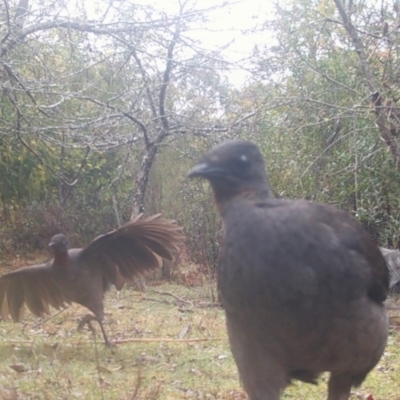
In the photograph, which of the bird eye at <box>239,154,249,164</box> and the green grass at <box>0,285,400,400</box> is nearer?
the bird eye at <box>239,154,249,164</box>

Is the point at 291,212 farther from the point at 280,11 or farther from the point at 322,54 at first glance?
the point at 322,54

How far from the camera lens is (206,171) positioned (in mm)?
2799

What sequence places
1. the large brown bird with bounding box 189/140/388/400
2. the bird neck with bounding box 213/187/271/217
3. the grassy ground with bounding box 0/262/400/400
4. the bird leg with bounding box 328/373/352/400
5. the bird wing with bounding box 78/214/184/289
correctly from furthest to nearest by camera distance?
the bird wing with bounding box 78/214/184/289, the grassy ground with bounding box 0/262/400/400, the bird leg with bounding box 328/373/352/400, the bird neck with bounding box 213/187/271/217, the large brown bird with bounding box 189/140/388/400

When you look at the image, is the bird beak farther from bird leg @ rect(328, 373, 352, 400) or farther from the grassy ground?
the grassy ground

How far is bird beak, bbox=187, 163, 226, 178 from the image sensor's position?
9.12 ft

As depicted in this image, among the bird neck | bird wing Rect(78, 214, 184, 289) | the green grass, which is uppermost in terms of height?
the bird neck

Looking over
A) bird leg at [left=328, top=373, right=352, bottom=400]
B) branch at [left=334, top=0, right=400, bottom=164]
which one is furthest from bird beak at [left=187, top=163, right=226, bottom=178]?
branch at [left=334, top=0, right=400, bottom=164]

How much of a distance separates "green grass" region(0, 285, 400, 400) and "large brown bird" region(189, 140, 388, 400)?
1.08 metres

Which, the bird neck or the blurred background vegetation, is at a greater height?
the blurred background vegetation

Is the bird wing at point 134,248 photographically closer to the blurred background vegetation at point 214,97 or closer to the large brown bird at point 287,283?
the blurred background vegetation at point 214,97

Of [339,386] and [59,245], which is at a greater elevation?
[59,245]

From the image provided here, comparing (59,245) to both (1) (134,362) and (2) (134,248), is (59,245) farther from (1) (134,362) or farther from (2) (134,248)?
(1) (134,362)

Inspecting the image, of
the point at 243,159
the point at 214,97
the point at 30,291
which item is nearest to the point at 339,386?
the point at 243,159

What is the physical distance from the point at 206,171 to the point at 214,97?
256 inches
